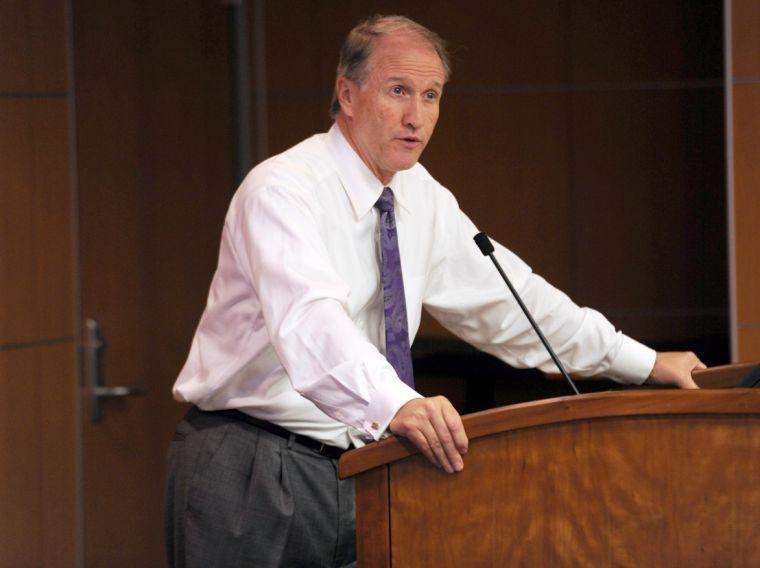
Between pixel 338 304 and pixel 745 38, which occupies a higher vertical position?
pixel 745 38

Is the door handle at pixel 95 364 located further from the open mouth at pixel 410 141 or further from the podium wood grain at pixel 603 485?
the podium wood grain at pixel 603 485

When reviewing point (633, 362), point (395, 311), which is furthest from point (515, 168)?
point (395, 311)

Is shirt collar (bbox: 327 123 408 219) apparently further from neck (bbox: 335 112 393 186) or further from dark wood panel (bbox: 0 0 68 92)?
dark wood panel (bbox: 0 0 68 92)

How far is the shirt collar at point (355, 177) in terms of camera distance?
6.44ft

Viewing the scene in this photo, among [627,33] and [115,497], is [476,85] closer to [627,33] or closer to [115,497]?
[627,33]

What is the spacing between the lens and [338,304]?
1593 millimetres

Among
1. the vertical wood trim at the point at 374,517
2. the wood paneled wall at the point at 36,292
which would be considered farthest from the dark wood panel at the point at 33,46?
the vertical wood trim at the point at 374,517

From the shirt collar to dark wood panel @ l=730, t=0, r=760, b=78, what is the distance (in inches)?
62.4

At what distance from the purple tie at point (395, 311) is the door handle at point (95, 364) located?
1.69m

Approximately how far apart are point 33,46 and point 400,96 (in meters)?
1.67

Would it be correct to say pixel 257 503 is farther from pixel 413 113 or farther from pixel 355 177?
pixel 413 113

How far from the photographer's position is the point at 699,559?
1.33 meters

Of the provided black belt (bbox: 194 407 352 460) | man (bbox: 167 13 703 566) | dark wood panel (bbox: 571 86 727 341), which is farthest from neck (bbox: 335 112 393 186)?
dark wood panel (bbox: 571 86 727 341)

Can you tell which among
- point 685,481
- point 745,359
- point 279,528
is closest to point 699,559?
point 685,481
